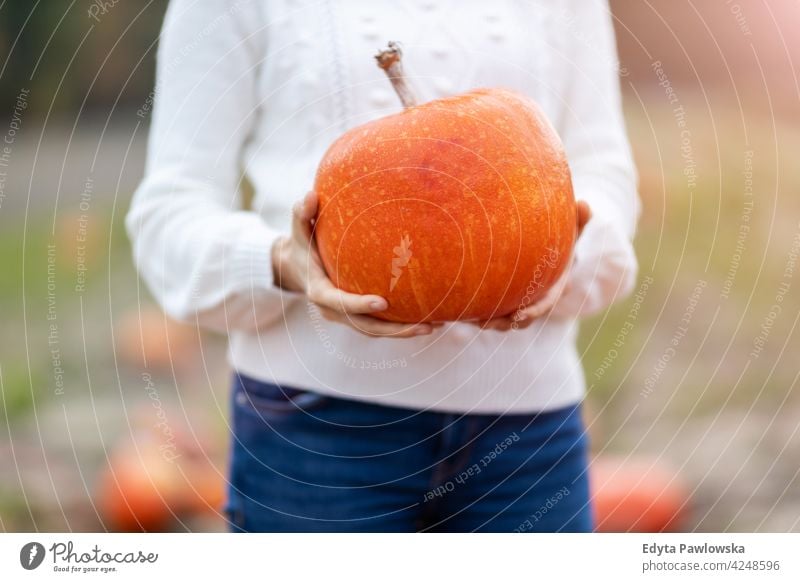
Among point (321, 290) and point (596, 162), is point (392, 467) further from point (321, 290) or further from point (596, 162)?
point (596, 162)

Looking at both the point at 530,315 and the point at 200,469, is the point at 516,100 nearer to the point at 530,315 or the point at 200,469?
the point at 530,315

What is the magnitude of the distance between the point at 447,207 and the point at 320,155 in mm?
178

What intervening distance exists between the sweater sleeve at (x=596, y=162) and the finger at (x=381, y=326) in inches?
7.1

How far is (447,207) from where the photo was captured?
27.2 inches

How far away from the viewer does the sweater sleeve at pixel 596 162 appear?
854mm

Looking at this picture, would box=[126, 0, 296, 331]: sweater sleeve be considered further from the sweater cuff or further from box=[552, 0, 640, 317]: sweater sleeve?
box=[552, 0, 640, 317]: sweater sleeve

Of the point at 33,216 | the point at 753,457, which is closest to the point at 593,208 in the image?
the point at 753,457

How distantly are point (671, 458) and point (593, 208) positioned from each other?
91 cm

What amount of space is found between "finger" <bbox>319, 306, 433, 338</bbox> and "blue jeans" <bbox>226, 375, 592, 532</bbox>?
0.11 metres

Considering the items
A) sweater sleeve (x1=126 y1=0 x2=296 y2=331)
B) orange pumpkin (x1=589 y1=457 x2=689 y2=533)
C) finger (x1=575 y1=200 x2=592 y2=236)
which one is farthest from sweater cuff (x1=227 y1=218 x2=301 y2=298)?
orange pumpkin (x1=589 y1=457 x2=689 y2=533)

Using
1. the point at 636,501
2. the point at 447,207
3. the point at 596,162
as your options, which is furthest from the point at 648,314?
the point at 447,207

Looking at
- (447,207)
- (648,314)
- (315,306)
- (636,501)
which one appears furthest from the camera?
(648,314)

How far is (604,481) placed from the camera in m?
1.45

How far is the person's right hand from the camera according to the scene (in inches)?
28.0
